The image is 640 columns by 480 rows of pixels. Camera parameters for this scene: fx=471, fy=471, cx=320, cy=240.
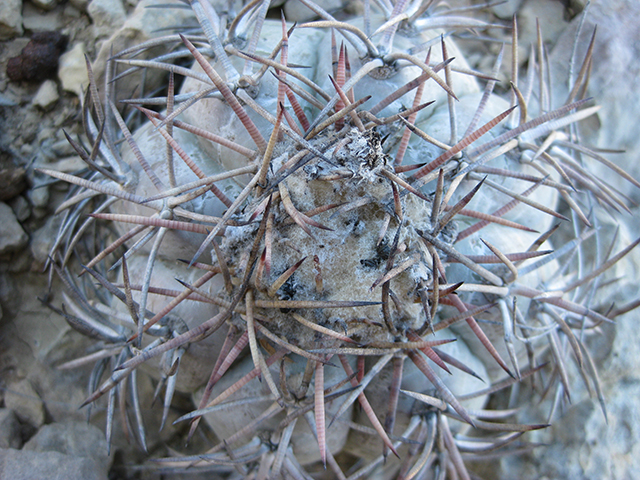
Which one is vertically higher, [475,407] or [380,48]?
[380,48]

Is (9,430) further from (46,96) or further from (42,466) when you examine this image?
(46,96)

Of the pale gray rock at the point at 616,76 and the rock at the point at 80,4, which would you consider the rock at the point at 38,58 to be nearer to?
the rock at the point at 80,4

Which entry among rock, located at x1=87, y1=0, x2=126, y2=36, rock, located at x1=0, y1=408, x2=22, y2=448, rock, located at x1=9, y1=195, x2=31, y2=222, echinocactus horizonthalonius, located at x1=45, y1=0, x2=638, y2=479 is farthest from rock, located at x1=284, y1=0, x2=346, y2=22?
rock, located at x1=0, y1=408, x2=22, y2=448

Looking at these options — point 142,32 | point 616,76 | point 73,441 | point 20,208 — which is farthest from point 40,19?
point 616,76

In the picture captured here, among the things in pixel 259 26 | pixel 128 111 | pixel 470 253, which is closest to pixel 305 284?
pixel 470 253

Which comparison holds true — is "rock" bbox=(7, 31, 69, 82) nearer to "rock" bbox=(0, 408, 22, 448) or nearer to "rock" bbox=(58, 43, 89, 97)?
"rock" bbox=(58, 43, 89, 97)

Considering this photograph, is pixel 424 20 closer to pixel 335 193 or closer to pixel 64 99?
pixel 335 193
